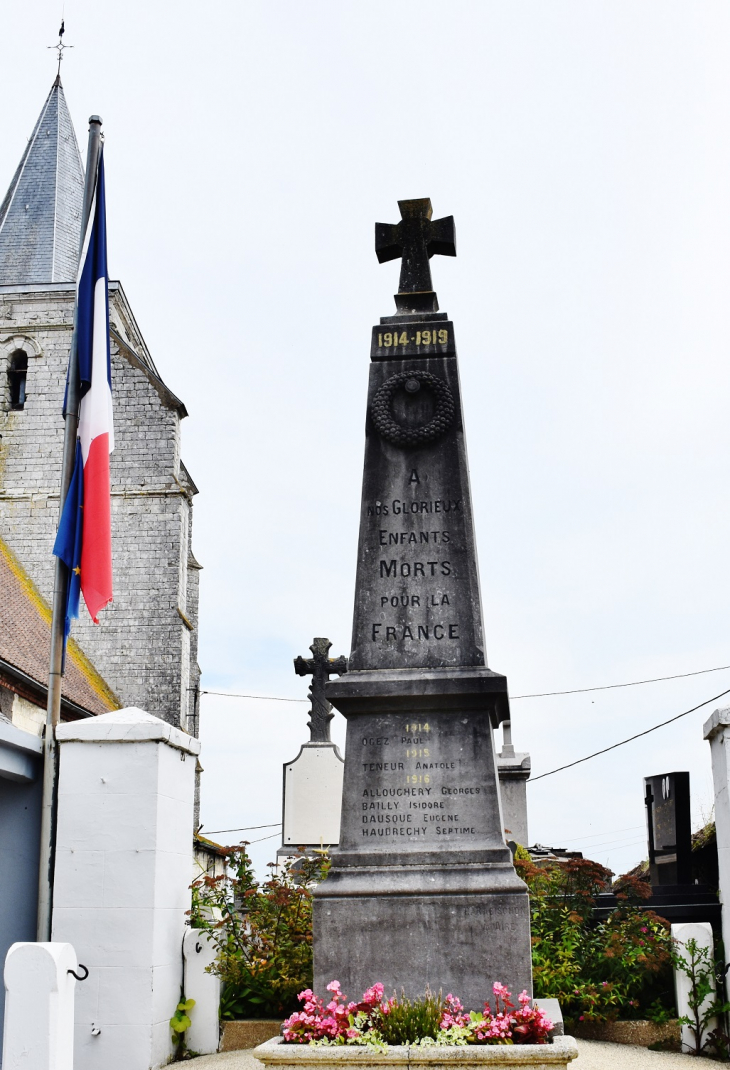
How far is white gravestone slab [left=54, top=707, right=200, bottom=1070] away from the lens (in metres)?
6.54

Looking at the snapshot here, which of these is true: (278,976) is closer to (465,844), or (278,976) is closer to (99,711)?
(465,844)

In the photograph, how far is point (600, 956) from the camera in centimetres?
708

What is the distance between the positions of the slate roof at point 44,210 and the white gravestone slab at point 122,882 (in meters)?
21.2

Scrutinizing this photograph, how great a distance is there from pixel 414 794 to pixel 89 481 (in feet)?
11.1

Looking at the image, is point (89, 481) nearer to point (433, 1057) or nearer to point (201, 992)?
point (201, 992)

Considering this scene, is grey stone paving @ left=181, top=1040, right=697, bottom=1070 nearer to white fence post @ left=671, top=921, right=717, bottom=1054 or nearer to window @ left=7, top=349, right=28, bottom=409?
white fence post @ left=671, top=921, right=717, bottom=1054

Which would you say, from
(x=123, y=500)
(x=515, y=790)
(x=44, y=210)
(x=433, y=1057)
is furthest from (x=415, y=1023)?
(x=44, y=210)

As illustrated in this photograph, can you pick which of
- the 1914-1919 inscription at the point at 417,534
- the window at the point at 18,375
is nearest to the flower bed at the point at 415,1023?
the 1914-1919 inscription at the point at 417,534

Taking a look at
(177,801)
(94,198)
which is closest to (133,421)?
(94,198)

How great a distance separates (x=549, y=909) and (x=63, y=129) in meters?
28.0

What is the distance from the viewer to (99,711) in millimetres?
19719

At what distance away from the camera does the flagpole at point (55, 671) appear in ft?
22.6

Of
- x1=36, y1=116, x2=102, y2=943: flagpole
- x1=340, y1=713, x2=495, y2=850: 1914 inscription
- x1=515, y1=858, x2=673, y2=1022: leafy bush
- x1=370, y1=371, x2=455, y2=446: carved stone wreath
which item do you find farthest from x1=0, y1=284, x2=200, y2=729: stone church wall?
x1=340, y1=713, x2=495, y2=850: 1914 inscription

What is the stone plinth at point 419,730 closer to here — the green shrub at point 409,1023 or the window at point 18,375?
the green shrub at point 409,1023
